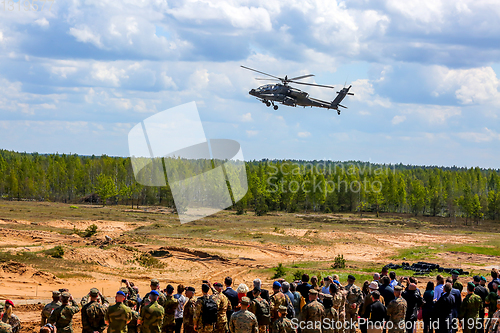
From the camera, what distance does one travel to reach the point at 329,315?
9562 mm

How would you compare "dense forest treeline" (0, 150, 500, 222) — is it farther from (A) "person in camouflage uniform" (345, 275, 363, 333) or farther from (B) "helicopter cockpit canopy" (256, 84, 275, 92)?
(A) "person in camouflage uniform" (345, 275, 363, 333)

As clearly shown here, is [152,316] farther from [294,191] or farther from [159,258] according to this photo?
[294,191]

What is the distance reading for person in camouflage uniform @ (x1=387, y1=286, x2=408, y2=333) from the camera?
10336mm

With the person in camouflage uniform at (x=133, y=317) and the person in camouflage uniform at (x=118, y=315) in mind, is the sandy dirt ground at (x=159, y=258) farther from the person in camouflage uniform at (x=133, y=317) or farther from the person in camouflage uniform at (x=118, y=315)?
the person in camouflage uniform at (x=118, y=315)

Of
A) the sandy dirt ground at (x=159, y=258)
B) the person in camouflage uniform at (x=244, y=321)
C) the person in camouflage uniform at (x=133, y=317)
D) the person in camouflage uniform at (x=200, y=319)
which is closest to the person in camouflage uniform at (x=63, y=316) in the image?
the person in camouflage uniform at (x=133, y=317)

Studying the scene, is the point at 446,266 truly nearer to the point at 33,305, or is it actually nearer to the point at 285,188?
the point at 33,305

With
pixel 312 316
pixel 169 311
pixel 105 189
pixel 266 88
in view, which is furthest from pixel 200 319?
pixel 105 189

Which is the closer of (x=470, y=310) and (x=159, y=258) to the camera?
(x=470, y=310)

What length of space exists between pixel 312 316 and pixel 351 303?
2249 millimetres

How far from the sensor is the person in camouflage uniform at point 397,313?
33.9ft

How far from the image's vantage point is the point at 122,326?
940cm

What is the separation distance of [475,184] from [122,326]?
395 feet

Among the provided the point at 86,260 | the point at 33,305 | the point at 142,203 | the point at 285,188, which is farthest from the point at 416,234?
the point at 142,203

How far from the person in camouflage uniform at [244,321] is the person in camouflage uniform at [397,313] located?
10.8 feet
